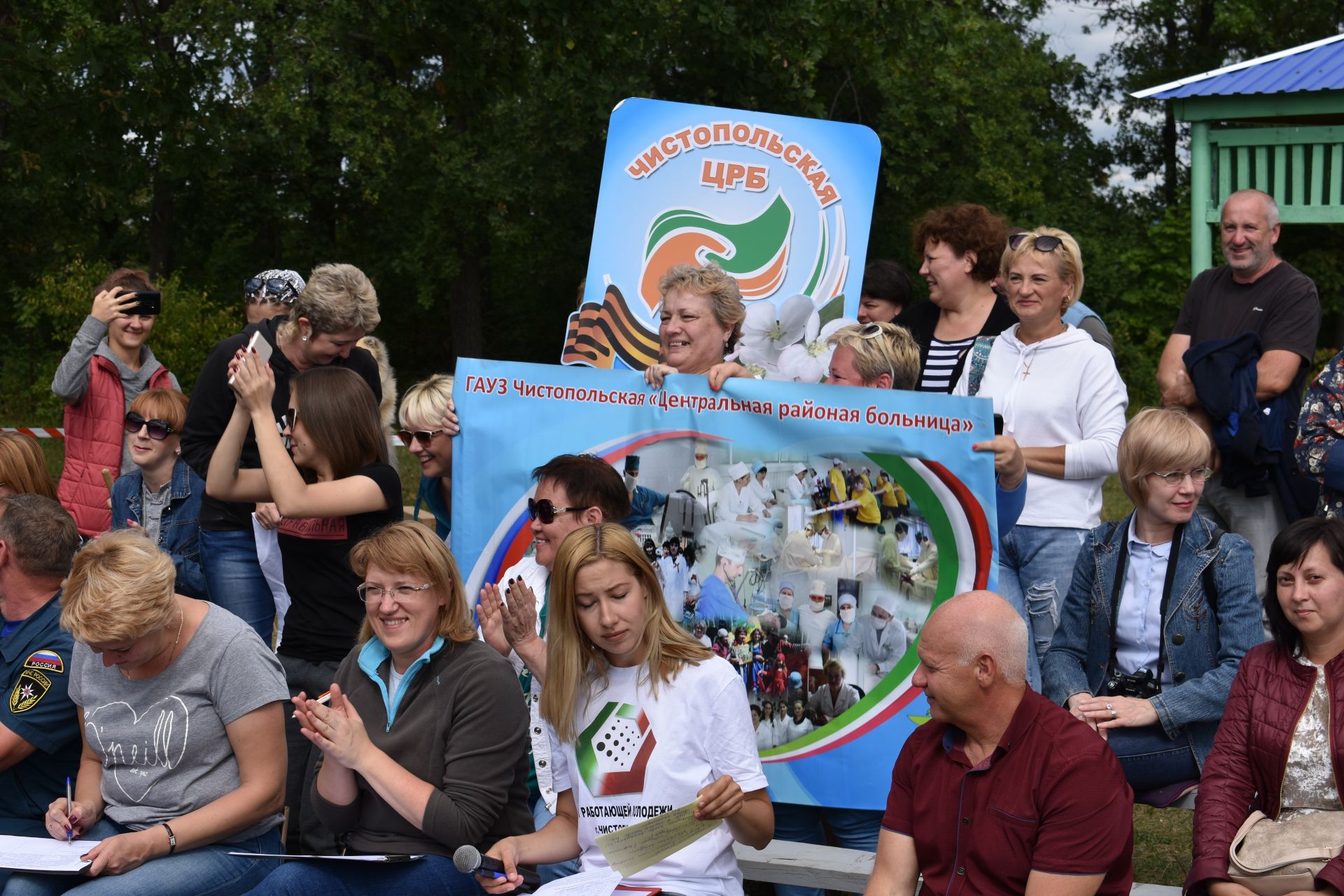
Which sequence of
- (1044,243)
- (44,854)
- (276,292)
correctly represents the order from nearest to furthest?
(44,854) < (1044,243) < (276,292)

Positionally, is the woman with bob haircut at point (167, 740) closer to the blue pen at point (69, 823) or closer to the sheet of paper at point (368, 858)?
the blue pen at point (69, 823)

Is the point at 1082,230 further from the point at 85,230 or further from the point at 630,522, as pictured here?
the point at 630,522

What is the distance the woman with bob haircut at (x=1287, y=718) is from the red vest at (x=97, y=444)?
4.55 metres

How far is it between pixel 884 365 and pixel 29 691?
262 centimetres

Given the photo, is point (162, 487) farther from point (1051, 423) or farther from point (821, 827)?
point (1051, 423)

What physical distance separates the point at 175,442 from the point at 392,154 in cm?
1597

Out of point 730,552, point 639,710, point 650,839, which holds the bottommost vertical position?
point 650,839

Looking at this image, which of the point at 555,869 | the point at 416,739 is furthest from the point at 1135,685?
the point at 416,739

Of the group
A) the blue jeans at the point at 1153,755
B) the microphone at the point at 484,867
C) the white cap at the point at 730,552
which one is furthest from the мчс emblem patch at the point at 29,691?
the blue jeans at the point at 1153,755

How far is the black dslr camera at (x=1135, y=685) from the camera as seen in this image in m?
3.74

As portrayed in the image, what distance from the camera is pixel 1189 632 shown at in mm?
3674

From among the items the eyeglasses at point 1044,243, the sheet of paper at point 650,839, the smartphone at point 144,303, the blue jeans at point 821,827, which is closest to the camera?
the sheet of paper at point 650,839

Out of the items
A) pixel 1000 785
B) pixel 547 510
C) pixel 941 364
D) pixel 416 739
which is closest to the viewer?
pixel 1000 785

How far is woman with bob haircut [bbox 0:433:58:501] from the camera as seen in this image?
4.66m
